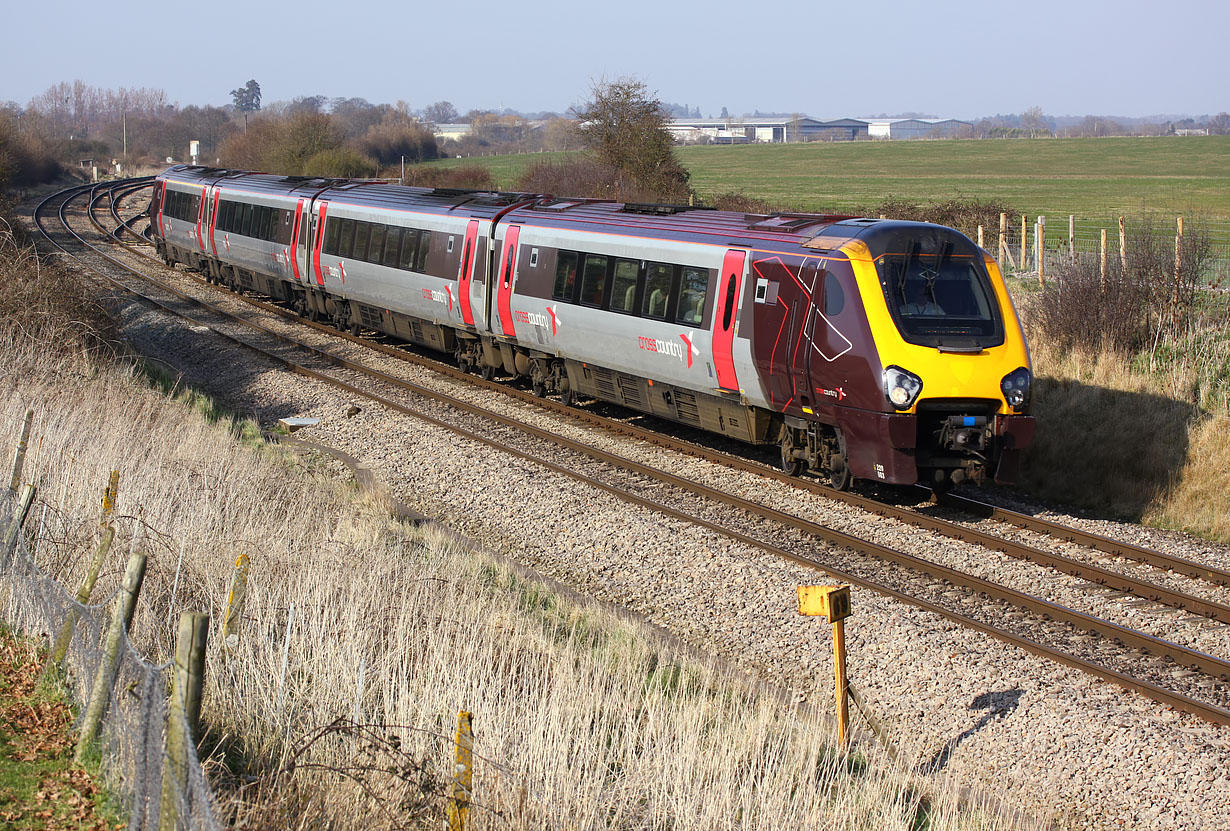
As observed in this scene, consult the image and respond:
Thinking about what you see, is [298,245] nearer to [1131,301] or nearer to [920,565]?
[1131,301]

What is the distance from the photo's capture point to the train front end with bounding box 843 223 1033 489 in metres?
10.7

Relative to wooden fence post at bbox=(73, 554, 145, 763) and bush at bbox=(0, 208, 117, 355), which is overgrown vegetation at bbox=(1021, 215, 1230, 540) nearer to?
wooden fence post at bbox=(73, 554, 145, 763)

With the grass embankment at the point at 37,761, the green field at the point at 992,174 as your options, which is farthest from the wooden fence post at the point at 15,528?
the green field at the point at 992,174

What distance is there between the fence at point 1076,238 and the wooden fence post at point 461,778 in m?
15.0

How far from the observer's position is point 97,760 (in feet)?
17.8

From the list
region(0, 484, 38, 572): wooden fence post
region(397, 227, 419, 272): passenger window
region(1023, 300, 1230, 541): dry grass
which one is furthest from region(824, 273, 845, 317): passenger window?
region(397, 227, 419, 272): passenger window

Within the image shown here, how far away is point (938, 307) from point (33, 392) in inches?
425

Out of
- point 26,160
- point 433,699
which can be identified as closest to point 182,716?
point 433,699

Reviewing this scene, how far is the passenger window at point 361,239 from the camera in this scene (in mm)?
20906

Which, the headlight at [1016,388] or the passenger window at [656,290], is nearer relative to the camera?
the headlight at [1016,388]

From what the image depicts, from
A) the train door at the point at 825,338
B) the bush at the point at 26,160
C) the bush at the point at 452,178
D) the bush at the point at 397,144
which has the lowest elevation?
the train door at the point at 825,338

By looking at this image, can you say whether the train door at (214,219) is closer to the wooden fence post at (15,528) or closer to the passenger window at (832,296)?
the passenger window at (832,296)

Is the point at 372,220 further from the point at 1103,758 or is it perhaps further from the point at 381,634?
the point at 1103,758

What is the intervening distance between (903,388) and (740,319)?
7.79 feet
